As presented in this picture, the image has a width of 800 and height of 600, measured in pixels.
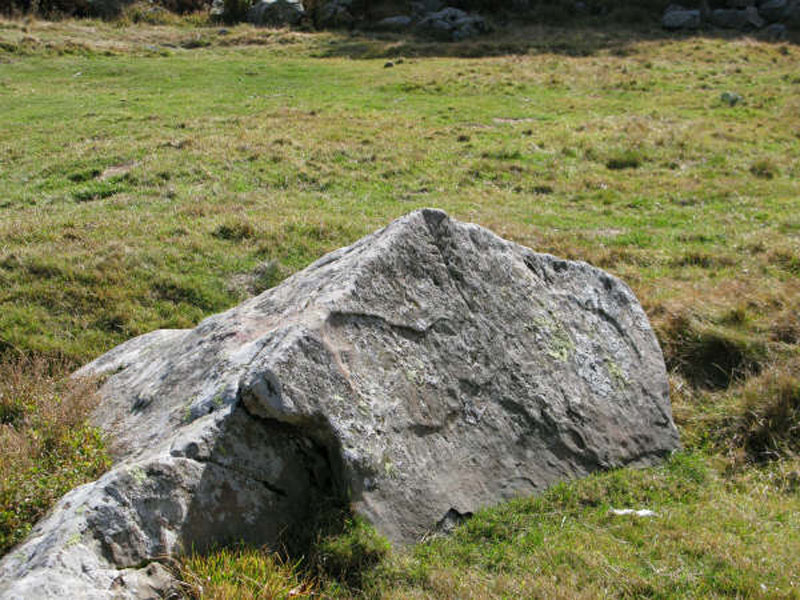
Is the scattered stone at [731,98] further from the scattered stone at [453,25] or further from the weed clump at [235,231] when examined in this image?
the weed clump at [235,231]

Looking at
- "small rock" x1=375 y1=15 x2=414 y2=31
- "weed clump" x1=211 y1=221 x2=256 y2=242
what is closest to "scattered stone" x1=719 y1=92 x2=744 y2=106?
"weed clump" x1=211 y1=221 x2=256 y2=242

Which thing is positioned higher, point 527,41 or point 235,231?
point 527,41

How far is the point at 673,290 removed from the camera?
1181 centimetres

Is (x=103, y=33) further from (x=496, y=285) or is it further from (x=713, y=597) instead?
(x=713, y=597)

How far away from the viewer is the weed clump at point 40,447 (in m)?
5.30

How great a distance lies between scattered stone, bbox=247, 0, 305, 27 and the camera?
51094mm

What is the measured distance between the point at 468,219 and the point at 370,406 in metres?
10.5

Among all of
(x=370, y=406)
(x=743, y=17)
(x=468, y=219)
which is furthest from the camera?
(x=743, y=17)

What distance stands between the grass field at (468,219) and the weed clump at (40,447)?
3 cm

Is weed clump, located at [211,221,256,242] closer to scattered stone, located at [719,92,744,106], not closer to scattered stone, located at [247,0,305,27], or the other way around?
scattered stone, located at [719,92,744,106]

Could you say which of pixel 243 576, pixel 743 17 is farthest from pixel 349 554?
pixel 743 17

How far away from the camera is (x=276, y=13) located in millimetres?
51250

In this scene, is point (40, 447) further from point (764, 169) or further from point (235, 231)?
point (764, 169)

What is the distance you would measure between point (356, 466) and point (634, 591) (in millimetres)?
2253
